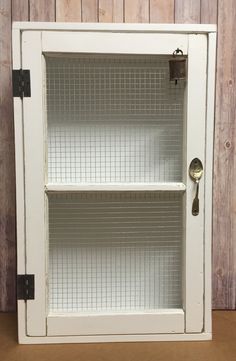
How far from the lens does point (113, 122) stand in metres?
1.65

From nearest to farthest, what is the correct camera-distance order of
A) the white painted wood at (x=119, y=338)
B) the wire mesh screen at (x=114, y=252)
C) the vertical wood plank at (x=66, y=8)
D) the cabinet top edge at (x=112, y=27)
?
the cabinet top edge at (x=112, y=27) → the white painted wood at (x=119, y=338) → the wire mesh screen at (x=114, y=252) → the vertical wood plank at (x=66, y=8)

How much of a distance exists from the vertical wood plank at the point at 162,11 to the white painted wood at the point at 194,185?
358 millimetres

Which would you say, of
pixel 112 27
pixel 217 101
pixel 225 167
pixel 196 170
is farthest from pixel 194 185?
pixel 112 27

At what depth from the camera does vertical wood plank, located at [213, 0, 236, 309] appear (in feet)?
5.86

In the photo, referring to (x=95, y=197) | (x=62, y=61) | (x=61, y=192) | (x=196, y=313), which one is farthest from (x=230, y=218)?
(x=62, y=61)

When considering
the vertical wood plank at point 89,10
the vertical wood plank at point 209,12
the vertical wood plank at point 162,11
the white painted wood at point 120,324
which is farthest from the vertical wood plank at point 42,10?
the white painted wood at point 120,324

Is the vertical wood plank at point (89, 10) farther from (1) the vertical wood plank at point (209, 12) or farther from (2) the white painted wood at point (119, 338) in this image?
(2) the white painted wood at point (119, 338)

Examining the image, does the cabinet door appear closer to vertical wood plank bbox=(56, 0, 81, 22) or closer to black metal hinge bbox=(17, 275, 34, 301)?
black metal hinge bbox=(17, 275, 34, 301)

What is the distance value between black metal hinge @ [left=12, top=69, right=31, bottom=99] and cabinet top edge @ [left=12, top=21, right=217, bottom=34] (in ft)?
0.45

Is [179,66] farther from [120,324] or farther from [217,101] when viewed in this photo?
[120,324]

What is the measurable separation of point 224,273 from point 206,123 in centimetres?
71

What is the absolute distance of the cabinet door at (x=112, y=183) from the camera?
1466 mm

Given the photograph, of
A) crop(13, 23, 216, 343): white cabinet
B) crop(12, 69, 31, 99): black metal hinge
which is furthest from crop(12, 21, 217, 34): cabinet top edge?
crop(12, 69, 31, 99): black metal hinge

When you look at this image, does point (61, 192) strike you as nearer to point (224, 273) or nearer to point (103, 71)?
point (103, 71)
